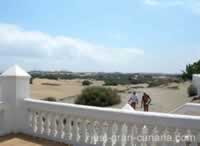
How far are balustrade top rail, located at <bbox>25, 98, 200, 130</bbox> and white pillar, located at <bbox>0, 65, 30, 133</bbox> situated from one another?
459 millimetres

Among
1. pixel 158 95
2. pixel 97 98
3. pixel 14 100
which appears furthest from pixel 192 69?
pixel 14 100

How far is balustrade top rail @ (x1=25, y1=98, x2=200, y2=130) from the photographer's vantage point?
17.4ft

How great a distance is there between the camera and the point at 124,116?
5961 millimetres

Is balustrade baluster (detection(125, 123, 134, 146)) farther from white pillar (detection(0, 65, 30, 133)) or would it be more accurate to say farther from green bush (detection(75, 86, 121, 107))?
green bush (detection(75, 86, 121, 107))

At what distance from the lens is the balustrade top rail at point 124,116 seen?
5.31 metres

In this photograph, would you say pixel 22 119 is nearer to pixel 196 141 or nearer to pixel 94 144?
pixel 94 144

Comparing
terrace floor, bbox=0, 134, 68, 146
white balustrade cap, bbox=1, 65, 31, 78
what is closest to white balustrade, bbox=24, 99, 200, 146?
terrace floor, bbox=0, 134, 68, 146

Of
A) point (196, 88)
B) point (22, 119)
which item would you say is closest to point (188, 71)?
point (196, 88)

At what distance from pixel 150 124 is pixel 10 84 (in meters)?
3.77

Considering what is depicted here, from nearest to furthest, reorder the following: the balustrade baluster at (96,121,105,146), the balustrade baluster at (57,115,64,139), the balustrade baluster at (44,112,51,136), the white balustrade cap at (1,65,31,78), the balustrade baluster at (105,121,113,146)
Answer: the balustrade baluster at (105,121,113,146)
the balustrade baluster at (96,121,105,146)
the balustrade baluster at (57,115,64,139)
the balustrade baluster at (44,112,51,136)
the white balustrade cap at (1,65,31,78)

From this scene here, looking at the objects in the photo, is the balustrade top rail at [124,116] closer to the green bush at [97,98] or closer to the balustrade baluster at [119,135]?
the balustrade baluster at [119,135]

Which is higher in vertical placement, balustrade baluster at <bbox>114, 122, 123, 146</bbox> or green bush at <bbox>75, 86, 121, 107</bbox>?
balustrade baluster at <bbox>114, 122, 123, 146</bbox>

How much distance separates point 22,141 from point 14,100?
3.49ft

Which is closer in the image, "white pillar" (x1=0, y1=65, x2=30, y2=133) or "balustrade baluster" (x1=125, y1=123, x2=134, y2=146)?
"balustrade baluster" (x1=125, y1=123, x2=134, y2=146)
